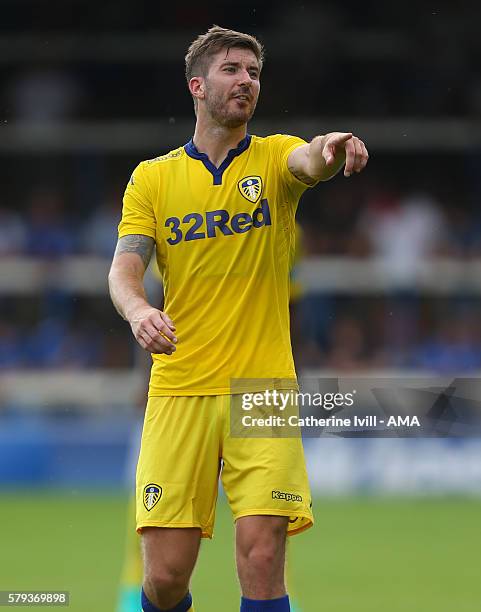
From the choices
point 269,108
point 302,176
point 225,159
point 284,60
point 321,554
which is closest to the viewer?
point 302,176

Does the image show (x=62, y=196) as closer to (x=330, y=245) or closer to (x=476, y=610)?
(x=330, y=245)

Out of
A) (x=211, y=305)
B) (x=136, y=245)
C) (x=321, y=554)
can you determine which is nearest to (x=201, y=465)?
(x=211, y=305)

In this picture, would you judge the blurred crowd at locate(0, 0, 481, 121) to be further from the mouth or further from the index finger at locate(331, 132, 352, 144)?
the index finger at locate(331, 132, 352, 144)

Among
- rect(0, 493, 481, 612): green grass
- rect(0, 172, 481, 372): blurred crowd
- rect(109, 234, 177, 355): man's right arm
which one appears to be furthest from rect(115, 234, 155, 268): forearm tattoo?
rect(0, 172, 481, 372): blurred crowd

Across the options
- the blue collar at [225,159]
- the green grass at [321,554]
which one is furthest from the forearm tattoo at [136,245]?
the green grass at [321,554]

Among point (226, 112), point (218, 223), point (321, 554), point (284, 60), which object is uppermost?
point (284, 60)

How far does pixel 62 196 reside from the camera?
1766 cm

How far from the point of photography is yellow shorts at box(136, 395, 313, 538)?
527cm

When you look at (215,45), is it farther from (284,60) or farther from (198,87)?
(284,60)

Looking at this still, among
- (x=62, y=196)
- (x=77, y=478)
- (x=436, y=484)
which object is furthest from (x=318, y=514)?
(x=62, y=196)

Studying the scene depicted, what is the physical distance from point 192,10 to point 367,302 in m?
4.69

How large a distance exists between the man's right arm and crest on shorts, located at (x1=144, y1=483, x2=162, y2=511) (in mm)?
702

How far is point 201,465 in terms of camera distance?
542cm

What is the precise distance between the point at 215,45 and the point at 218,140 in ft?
1.24
